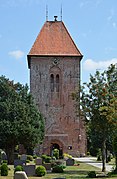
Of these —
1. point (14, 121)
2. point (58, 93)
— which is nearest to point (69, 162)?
point (14, 121)

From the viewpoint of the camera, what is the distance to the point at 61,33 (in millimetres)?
66375

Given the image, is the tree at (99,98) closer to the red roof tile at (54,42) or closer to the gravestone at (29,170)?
the gravestone at (29,170)

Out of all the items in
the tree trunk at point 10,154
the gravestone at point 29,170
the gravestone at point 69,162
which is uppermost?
the tree trunk at point 10,154

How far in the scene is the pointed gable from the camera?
63219mm

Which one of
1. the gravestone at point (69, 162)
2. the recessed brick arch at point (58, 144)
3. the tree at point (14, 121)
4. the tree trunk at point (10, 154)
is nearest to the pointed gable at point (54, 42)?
the recessed brick arch at point (58, 144)

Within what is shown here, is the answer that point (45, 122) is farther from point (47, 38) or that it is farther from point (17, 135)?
point (17, 135)

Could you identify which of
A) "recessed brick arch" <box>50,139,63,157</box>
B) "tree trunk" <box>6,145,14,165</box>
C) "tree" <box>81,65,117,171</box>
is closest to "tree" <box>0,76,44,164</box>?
"tree trunk" <box>6,145,14,165</box>

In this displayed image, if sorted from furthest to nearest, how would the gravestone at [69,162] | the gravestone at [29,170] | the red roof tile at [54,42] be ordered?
the red roof tile at [54,42]
the gravestone at [69,162]
the gravestone at [29,170]

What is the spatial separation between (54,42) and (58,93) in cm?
835

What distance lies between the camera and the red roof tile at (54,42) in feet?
207

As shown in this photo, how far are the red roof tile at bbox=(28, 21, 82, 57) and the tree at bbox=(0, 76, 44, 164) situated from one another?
63.9 ft

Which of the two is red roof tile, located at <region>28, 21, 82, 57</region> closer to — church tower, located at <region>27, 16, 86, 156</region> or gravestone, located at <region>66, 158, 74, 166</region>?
church tower, located at <region>27, 16, 86, 156</region>

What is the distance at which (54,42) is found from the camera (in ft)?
214

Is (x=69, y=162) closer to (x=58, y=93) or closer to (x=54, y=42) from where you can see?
(x=58, y=93)
